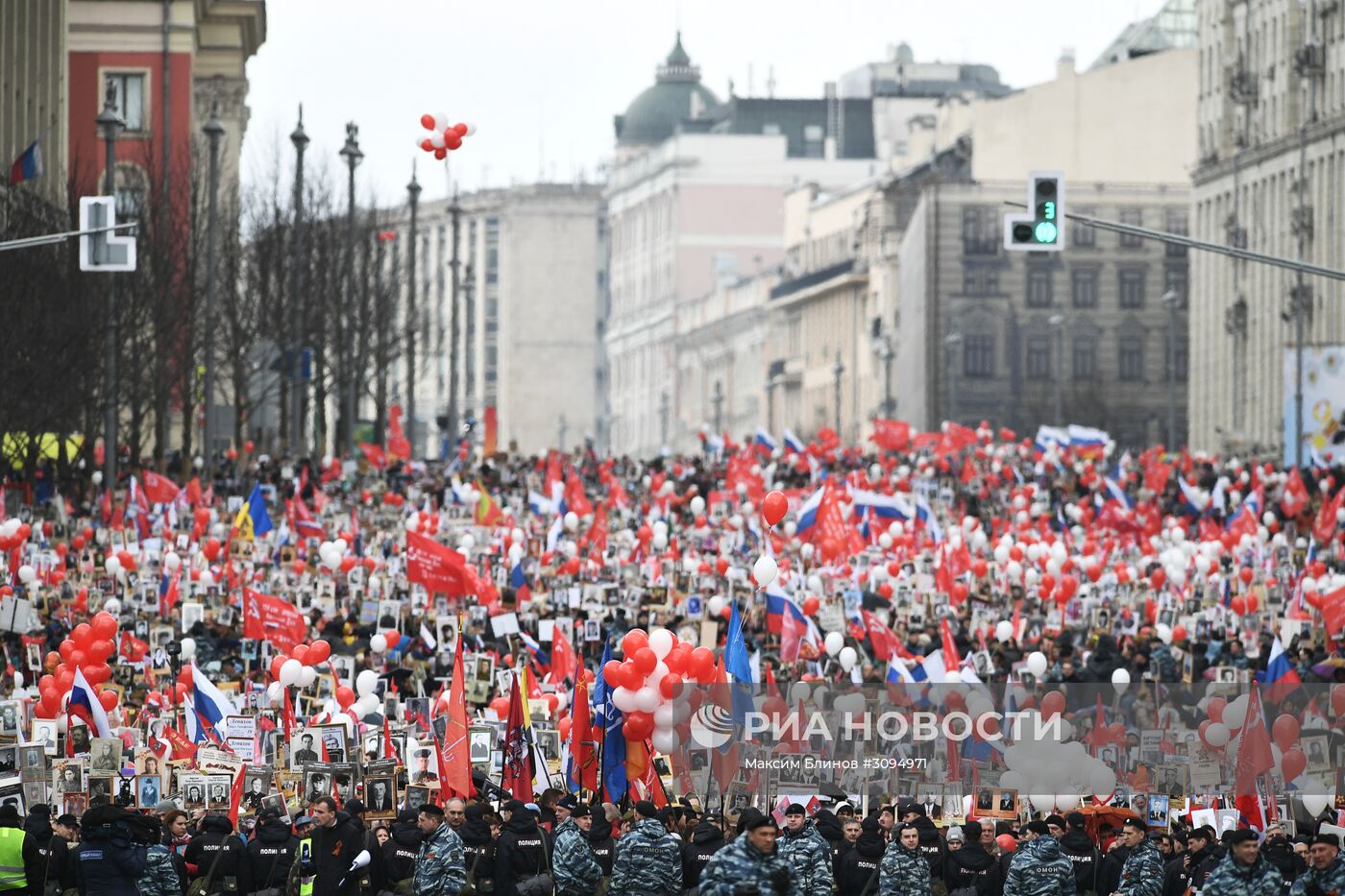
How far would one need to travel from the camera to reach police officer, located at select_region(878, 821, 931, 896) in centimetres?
1995

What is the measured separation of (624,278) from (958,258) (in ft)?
266

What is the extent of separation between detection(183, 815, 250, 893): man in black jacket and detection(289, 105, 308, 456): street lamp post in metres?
39.8

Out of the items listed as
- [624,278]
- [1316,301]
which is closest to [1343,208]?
[1316,301]

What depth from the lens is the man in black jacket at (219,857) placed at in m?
20.9

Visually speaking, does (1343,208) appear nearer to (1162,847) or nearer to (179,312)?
(179,312)

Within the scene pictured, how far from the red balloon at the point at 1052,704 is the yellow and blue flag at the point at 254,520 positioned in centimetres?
1720

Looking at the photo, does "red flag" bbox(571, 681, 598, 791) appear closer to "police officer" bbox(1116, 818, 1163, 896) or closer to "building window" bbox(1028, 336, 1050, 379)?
"police officer" bbox(1116, 818, 1163, 896)

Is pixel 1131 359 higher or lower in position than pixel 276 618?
higher

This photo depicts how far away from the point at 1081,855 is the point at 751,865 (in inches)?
127

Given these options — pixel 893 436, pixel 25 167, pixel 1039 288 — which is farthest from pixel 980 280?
pixel 25 167

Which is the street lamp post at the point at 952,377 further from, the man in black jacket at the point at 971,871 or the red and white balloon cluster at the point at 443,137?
the man in black jacket at the point at 971,871

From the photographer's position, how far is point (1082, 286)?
114562mm

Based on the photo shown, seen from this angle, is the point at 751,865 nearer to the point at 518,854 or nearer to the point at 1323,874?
the point at 518,854

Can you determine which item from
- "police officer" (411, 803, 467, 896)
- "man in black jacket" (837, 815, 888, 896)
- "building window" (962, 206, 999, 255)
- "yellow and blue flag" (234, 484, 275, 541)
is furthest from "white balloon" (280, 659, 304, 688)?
"building window" (962, 206, 999, 255)
